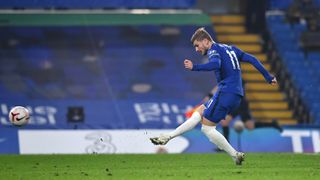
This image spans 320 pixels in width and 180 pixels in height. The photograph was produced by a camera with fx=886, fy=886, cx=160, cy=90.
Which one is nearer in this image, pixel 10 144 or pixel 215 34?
pixel 10 144

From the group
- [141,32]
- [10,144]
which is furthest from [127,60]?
[10,144]

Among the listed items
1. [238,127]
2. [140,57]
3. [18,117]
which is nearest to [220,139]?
[18,117]

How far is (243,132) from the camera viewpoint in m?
20.6

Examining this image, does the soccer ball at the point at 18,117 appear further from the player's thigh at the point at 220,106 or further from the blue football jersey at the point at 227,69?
the blue football jersey at the point at 227,69

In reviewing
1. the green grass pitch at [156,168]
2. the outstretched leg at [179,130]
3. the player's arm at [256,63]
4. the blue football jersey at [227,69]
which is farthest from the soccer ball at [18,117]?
the player's arm at [256,63]

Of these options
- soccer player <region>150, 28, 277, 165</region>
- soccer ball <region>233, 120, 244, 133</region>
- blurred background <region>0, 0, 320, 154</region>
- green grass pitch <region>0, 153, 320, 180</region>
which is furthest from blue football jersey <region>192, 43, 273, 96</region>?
blurred background <region>0, 0, 320, 154</region>

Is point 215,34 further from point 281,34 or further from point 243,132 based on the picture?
point 243,132

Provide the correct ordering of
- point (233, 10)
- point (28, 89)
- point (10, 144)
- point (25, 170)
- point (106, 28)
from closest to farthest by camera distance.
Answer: point (25, 170)
point (10, 144)
point (28, 89)
point (106, 28)
point (233, 10)

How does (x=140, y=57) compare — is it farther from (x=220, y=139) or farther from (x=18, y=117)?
(x=220, y=139)

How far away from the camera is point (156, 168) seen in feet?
41.4

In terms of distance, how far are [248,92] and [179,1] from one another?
3.61 metres

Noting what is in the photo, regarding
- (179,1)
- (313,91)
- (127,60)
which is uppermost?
(179,1)

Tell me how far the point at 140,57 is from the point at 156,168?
1346 cm

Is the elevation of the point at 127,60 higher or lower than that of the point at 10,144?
higher
